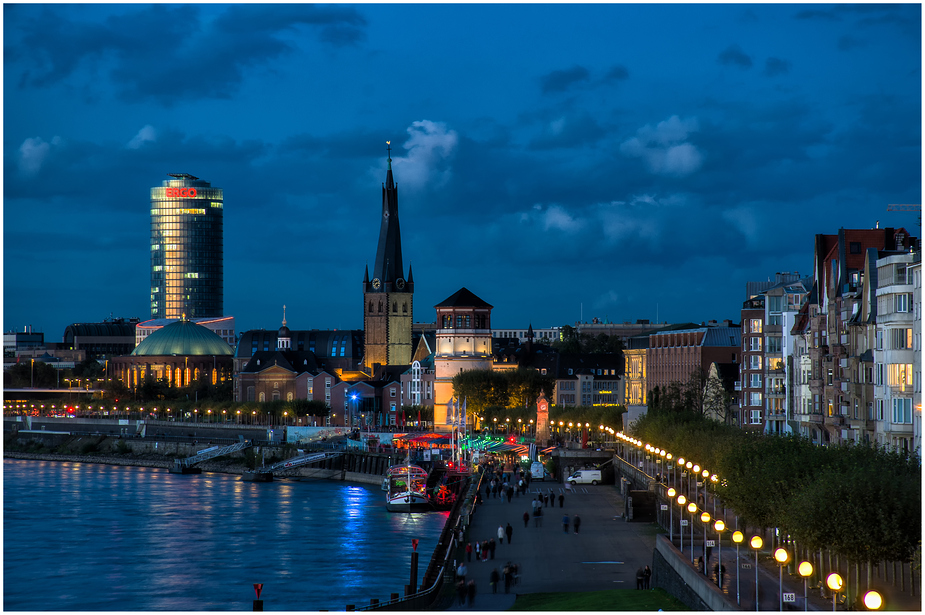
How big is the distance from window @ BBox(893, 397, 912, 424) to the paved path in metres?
11.4

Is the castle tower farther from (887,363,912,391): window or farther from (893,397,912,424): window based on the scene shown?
(893,397,912,424): window

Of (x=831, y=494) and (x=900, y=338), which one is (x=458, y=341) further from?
(x=831, y=494)

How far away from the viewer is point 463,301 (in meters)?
156

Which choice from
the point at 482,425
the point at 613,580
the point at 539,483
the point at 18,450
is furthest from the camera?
the point at 18,450

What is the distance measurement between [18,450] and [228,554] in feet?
359

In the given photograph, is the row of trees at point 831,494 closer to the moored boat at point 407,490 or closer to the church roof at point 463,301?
the moored boat at point 407,490

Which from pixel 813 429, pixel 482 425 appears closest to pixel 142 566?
pixel 813 429

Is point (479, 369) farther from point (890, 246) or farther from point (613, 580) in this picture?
point (613, 580)

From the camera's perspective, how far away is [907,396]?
162ft

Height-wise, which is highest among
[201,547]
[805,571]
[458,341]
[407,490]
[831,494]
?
[458,341]

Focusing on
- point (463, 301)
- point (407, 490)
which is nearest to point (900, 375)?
point (407, 490)

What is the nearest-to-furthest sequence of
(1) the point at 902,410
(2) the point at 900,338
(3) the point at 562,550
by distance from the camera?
(1) the point at 902,410 < (2) the point at 900,338 < (3) the point at 562,550

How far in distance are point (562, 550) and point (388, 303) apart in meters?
143

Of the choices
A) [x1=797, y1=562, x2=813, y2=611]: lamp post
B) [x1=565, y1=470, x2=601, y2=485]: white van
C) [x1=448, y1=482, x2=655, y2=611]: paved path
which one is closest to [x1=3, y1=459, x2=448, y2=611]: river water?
[x1=448, y1=482, x2=655, y2=611]: paved path
